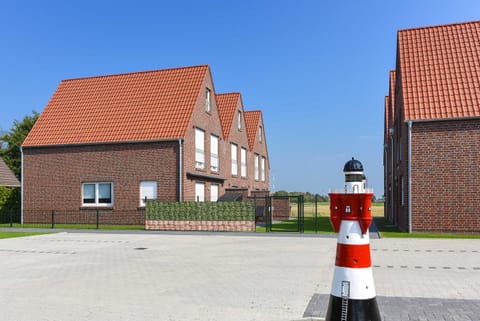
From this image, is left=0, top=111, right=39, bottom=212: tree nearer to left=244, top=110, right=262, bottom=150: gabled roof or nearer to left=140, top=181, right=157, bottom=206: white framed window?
left=244, top=110, right=262, bottom=150: gabled roof

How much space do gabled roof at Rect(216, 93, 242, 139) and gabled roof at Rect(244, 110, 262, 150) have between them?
16.3 feet

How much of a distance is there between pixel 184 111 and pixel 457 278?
18.4 m

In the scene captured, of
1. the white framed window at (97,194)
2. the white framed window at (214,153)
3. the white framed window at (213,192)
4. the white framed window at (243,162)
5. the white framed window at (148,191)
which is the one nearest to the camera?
the white framed window at (148,191)

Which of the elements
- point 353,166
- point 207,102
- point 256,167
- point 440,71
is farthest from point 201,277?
Answer: point 256,167

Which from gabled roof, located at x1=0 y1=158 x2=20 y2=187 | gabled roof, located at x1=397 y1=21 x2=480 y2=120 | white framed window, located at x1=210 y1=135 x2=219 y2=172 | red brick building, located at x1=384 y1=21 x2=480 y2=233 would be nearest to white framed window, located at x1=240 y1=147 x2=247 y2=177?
white framed window, located at x1=210 y1=135 x2=219 y2=172

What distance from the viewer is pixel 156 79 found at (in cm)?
2783

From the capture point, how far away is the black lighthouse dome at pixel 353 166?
10.4 ft

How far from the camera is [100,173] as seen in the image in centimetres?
2500

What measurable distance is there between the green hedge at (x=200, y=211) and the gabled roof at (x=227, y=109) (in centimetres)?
1192

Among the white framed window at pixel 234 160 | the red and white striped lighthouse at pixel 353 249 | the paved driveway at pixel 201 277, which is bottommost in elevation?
the paved driveway at pixel 201 277

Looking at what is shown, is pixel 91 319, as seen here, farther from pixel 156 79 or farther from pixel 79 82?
pixel 79 82

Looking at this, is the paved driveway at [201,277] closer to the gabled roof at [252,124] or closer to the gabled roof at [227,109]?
the gabled roof at [227,109]

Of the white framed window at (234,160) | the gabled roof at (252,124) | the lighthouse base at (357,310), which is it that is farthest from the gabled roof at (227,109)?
the lighthouse base at (357,310)

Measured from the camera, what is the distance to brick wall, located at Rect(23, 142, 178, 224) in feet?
78.1
